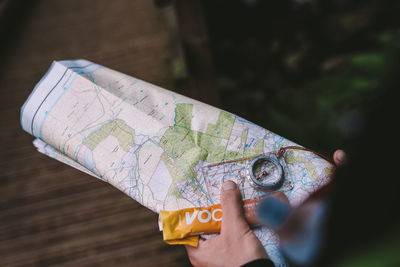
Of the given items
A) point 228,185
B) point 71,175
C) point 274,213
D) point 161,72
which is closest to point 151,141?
point 228,185

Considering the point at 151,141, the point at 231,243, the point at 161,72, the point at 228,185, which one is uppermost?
the point at 161,72

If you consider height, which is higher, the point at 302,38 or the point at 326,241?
the point at 302,38

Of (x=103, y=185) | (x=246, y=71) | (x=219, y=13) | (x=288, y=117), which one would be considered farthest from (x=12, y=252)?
(x=219, y=13)

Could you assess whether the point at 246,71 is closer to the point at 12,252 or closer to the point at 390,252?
the point at 12,252

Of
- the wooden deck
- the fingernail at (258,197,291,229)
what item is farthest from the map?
the wooden deck

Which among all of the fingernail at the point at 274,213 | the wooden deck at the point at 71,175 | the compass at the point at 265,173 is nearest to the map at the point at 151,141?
the compass at the point at 265,173

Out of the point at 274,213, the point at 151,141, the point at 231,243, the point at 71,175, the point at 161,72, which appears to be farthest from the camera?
the point at 161,72

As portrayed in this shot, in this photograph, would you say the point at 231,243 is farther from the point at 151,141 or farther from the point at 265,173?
the point at 151,141
